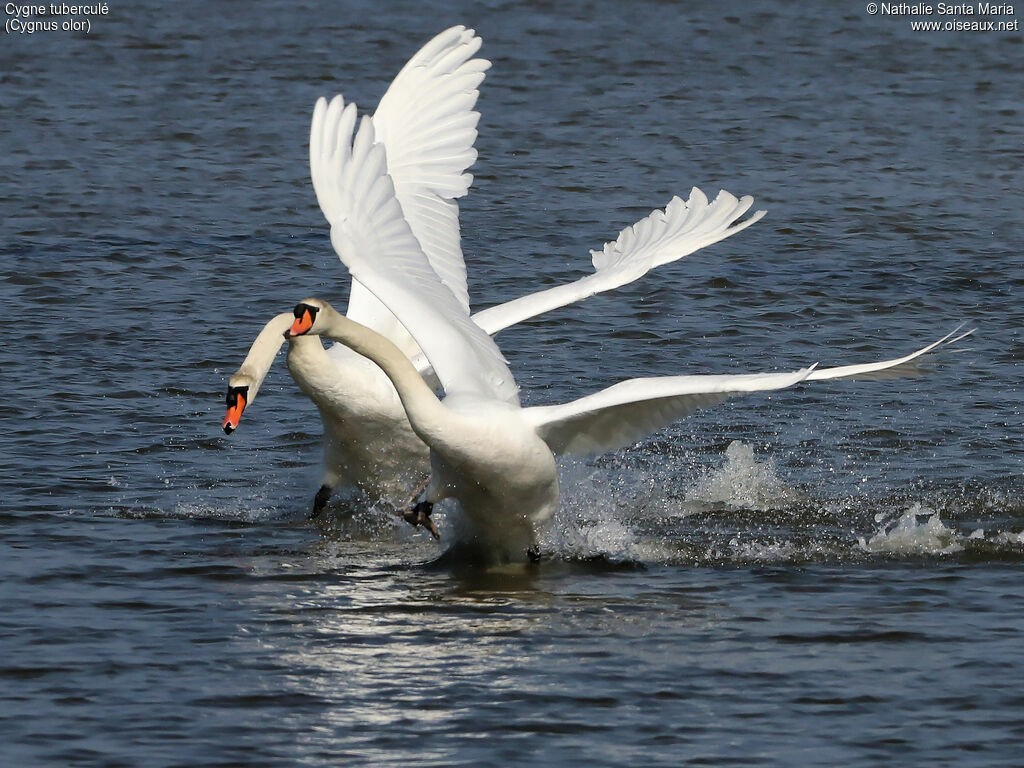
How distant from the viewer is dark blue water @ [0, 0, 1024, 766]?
24.7ft

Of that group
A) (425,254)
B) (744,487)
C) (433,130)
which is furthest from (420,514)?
(433,130)

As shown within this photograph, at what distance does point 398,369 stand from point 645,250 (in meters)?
2.67

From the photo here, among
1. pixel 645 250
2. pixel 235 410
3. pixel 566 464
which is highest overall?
pixel 645 250

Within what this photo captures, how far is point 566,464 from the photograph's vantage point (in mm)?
10805

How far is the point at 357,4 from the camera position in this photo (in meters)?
28.6

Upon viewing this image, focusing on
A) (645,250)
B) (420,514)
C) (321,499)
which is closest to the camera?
(420,514)

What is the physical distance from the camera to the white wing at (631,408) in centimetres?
856

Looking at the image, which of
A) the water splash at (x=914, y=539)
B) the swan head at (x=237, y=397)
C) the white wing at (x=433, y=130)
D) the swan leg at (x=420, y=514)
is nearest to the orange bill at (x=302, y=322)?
the swan head at (x=237, y=397)

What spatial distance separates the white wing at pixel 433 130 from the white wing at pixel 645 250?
0.86 m

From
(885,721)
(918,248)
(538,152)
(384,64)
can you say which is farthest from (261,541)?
(384,64)

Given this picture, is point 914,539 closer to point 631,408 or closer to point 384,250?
point 631,408

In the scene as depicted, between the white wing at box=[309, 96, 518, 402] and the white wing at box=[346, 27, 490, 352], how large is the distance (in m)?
1.99

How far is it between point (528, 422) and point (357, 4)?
803 inches

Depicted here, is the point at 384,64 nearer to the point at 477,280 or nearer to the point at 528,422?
the point at 477,280
